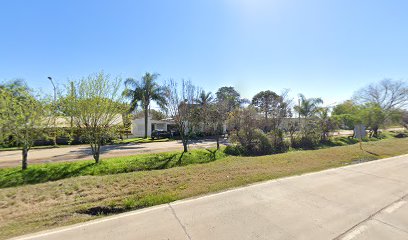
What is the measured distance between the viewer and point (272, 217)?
418 centimetres

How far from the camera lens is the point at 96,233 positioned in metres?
3.62

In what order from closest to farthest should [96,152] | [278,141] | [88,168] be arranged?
[88,168]
[96,152]
[278,141]

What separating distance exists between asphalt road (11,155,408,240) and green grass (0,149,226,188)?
5.50 meters

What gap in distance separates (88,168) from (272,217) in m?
8.49

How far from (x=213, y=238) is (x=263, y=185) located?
324 cm

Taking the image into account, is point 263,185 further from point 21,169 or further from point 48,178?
point 21,169

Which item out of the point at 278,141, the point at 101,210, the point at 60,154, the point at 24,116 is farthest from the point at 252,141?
the point at 60,154

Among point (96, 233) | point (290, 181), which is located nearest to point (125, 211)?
point (96, 233)

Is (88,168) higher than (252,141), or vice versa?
(252,141)

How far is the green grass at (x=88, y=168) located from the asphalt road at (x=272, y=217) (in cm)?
550

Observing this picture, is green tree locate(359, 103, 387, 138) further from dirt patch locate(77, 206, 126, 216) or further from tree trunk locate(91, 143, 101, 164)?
dirt patch locate(77, 206, 126, 216)

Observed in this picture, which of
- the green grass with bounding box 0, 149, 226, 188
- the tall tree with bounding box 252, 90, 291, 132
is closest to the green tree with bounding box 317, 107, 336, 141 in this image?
the tall tree with bounding box 252, 90, 291, 132

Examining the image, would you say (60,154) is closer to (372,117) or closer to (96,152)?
(96,152)

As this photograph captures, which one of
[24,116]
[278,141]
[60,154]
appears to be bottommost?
[60,154]
